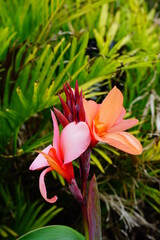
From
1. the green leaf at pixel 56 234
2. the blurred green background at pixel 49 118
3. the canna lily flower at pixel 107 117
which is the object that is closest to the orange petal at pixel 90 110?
the canna lily flower at pixel 107 117

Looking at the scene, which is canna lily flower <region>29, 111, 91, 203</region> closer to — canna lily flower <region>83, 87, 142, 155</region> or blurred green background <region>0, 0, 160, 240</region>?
canna lily flower <region>83, 87, 142, 155</region>

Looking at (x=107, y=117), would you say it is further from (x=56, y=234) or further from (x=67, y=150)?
(x=56, y=234)

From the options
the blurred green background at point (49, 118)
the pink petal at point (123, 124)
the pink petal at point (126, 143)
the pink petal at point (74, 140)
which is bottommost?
the blurred green background at point (49, 118)

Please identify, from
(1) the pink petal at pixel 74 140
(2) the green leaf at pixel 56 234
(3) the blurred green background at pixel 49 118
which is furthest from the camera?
(3) the blurred green background at pixel 49 118

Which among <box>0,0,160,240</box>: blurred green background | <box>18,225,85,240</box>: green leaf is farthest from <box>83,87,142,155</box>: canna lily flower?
<box>0,0,160,240</box>: blurred green background

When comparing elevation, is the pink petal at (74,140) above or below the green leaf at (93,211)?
above

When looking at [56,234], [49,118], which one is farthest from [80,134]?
[49,118]

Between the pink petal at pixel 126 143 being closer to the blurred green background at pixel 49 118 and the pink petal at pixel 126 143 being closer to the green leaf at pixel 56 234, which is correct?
the green leaf at pixel 56 234

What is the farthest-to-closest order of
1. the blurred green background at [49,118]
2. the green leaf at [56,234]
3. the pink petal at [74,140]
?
1. the blurred green background at [49,118]
2. the green leaf at [56,234]
3. the pink petal at [74,140]
